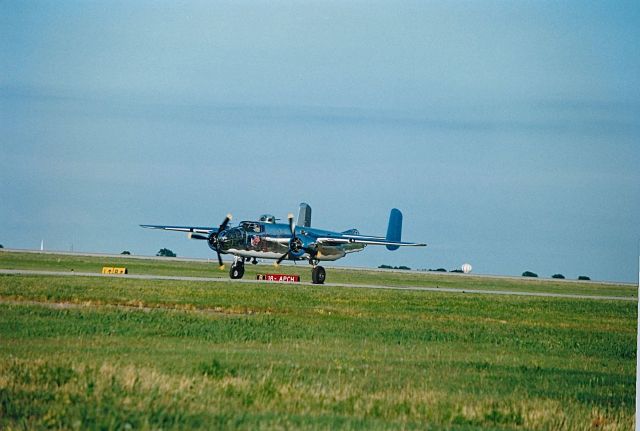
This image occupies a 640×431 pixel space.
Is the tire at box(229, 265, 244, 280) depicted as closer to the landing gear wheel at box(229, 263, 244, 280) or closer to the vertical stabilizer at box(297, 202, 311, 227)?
the landing gear wheel at box(229, 263, 244, 280)

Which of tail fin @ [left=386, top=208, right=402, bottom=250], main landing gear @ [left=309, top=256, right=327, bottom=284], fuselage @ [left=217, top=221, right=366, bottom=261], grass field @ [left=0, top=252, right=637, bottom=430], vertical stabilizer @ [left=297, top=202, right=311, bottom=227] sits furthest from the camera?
tail fin @ [left=386, top=208, right=402, bottom=250]

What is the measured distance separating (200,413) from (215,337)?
9189 mm

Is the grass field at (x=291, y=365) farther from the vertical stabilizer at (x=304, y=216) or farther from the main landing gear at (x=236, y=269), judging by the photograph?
the vertical stabilizer at (x=304, y=216)

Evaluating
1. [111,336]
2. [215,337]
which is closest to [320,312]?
[215,337]

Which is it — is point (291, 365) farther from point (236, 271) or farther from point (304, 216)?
point (304, 216)

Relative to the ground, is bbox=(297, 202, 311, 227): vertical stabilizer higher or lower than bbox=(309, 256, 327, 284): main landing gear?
higher

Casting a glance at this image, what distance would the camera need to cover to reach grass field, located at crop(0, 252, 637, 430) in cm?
1409

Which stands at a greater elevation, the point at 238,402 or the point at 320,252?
the point at 320,252

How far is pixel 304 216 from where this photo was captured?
66438 millimetres

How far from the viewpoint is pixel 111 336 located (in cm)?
2153

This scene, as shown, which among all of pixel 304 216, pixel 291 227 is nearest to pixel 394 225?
pixel 304 216

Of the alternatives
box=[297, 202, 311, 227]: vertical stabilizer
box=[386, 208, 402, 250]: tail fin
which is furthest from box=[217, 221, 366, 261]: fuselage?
box=[386, 208, 402, 250]: tail fin

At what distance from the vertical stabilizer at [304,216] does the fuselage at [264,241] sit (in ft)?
25.4

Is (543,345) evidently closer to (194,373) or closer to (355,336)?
(355,336)
